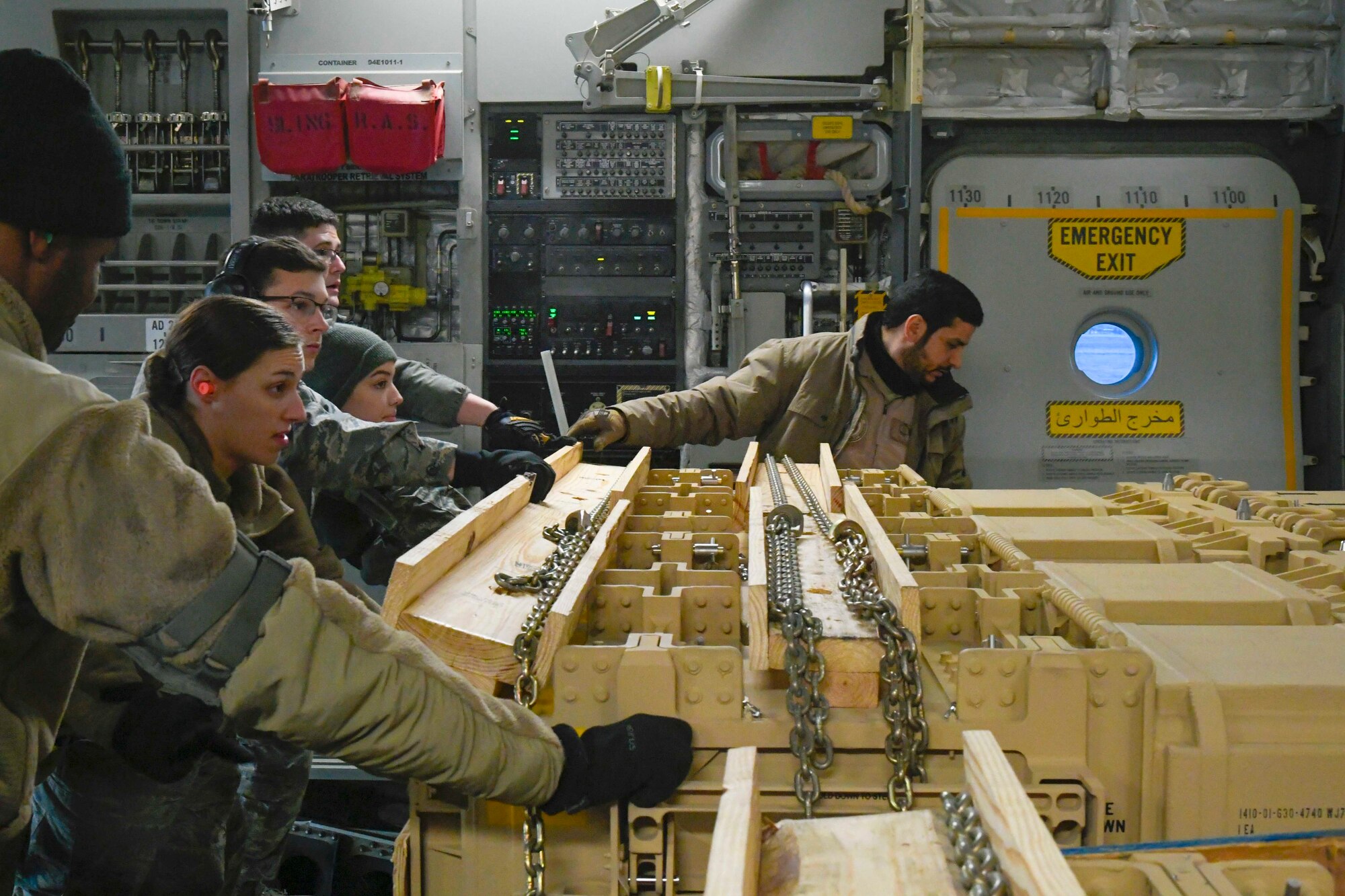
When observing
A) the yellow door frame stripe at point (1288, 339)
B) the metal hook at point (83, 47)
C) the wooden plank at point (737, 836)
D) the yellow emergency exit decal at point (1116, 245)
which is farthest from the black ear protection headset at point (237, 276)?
the yellow door frame stripe at point (1288, 339)

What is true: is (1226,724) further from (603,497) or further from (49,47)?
(49,47)

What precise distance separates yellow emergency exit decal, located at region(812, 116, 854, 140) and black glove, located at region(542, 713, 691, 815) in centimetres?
376

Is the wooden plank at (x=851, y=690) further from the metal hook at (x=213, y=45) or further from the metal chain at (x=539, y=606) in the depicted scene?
the metal hook at (x=213, y=45)

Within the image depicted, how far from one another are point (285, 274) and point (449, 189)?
2407mm

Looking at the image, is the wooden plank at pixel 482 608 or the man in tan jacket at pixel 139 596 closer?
the man in tan jacket at pixel 139 596

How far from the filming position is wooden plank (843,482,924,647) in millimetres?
1484

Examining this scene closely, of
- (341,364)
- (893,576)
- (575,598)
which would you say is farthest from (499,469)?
(893,576)

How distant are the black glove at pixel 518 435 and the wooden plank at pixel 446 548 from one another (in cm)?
100

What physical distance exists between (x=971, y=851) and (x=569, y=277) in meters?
4.03

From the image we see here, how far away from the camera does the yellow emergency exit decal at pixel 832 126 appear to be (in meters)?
4.66

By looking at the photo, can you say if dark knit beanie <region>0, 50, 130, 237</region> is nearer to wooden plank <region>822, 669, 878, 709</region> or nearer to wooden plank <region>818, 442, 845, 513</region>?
wooden plank <region>822, 669, 878, 709</region>

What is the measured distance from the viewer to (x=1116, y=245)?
15.5 feet

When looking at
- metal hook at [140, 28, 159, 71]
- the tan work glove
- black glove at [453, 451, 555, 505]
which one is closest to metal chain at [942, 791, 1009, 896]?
black glove at [453, 451, 555, 505]

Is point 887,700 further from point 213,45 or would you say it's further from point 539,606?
point 213,45
